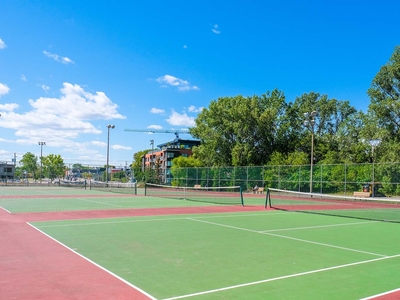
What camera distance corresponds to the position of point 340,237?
450 inches

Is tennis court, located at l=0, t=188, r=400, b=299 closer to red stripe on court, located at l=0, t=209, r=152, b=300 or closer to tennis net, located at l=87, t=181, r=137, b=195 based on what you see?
red stripe on court, located at l=0, t=209, r=152, b=300

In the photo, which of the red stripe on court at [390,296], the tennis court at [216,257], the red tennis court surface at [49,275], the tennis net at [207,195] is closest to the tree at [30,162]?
the tennis net at [207,195]

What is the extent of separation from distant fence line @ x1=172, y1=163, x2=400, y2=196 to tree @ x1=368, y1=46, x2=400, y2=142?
1039 centimetres

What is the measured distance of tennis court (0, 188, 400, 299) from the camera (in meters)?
5.95

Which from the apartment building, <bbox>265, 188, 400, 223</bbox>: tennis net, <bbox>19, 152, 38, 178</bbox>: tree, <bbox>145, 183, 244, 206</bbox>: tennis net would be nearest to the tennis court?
<bbox>265, 188, 400, 223</bbox>: tennis net

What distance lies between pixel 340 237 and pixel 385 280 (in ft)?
16.0

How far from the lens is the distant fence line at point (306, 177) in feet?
94.4

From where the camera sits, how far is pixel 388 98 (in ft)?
132

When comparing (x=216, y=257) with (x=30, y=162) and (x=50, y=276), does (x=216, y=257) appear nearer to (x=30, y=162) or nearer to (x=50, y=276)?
(x=50, y=276)

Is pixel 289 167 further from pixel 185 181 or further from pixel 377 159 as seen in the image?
pixel 185 181

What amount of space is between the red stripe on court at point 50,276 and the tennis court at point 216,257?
0.03 m

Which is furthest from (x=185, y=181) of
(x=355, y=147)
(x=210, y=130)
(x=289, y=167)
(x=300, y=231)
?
(x=300, y=231)

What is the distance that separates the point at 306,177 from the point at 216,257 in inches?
1106

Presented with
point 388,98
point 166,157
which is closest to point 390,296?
point 388,98
